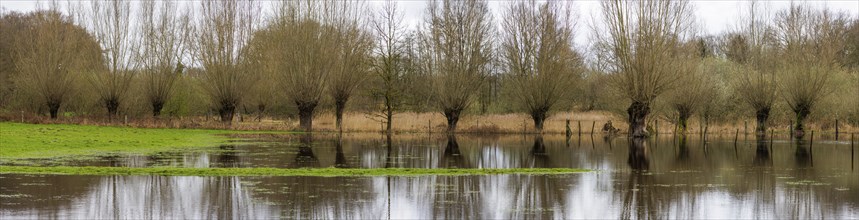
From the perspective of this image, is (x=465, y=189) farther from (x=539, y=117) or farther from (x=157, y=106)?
(x=157, y=106)

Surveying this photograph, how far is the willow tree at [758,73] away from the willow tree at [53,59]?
4689cm

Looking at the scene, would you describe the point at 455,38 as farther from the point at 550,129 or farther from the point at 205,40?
the point at 205,40

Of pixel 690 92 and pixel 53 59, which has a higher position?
pixel 53 59

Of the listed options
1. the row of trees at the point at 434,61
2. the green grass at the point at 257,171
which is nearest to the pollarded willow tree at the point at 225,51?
the row of trees at the point at 434,61

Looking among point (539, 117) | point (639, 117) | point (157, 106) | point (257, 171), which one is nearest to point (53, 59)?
point (157, 106)

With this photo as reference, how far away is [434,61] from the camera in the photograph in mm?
58812

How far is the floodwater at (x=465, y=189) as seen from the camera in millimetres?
17797

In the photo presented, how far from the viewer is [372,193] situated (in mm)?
21219

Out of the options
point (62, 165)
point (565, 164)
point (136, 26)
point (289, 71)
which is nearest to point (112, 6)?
point (136, 26)

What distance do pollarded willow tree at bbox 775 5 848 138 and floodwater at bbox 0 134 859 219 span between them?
23716 mm

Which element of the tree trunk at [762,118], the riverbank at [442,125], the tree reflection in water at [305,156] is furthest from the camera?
the tree trunk at [762,118]

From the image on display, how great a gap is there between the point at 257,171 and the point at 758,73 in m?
45.3

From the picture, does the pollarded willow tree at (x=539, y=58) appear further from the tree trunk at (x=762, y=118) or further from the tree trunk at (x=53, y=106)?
the tree trunk at (x=53, y=106)

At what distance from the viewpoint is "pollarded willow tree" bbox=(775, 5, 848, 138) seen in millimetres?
58625
